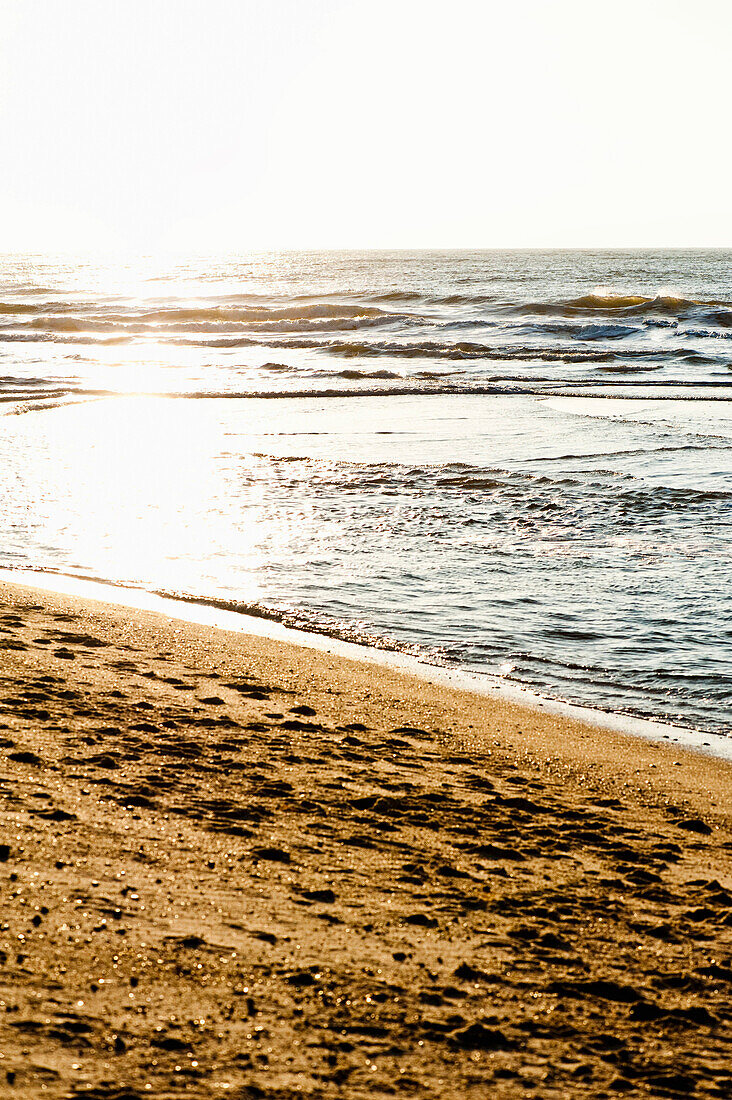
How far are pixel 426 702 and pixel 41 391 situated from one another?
16635mm

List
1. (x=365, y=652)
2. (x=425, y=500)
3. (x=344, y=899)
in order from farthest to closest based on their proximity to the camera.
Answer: (x=425, y=500)
(x=365, y=652)
(x=344, y=899)

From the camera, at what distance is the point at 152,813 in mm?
3404

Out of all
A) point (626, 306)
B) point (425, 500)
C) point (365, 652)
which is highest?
point (626, 306)

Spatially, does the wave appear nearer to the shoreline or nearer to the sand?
the shoreline

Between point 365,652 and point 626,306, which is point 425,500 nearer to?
point 365,652

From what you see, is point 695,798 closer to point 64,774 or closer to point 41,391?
point 64,774

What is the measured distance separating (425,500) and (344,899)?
7176 millimetres

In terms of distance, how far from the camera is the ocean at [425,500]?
6.23 metres

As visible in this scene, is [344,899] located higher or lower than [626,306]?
lower

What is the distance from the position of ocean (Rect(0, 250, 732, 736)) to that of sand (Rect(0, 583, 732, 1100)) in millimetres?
1332

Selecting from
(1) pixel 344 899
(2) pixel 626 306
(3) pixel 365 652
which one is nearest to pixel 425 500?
(3) pixel 365 652

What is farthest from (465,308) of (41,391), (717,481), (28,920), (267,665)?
(28,920)

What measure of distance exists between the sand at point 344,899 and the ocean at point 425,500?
4.37ft

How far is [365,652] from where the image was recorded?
598cm
